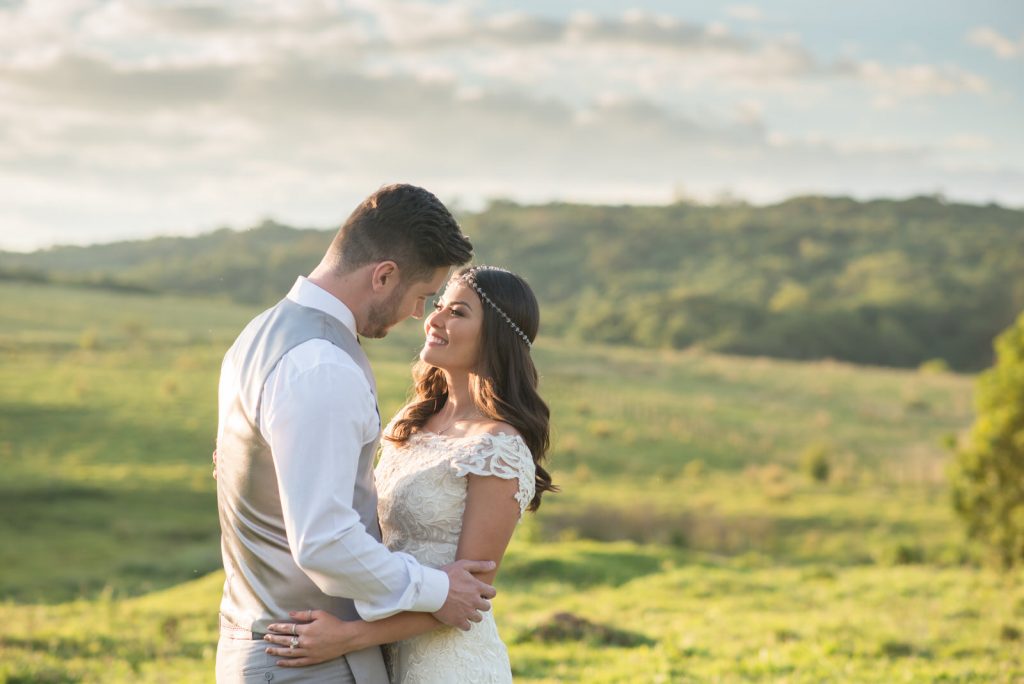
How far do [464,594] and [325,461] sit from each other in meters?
0.95

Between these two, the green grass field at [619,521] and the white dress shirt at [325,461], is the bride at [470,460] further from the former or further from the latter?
Result: the green grass field at [619,521]

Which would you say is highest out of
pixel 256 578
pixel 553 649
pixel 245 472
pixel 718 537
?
pixel 245 472

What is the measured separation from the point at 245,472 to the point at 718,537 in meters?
28.6

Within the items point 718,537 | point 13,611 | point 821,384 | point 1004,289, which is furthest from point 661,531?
point 1004,289

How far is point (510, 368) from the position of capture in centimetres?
476

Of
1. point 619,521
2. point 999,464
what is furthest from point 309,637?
point 619,521

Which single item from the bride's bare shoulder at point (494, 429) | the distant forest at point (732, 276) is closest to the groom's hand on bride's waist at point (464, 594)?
the bride's bare shoulder at point (494, 429)

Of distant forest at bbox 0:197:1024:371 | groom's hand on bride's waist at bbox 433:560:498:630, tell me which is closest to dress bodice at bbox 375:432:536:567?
groom's hand on bride's waist at bbox 433:560:498:630

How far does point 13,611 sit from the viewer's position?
1694 centimetres

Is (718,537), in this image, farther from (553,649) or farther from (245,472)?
(245,472)

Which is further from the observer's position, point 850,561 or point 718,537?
point 718,537

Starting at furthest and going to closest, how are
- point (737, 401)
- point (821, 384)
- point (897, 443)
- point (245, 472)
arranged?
point (821, 384), point (737, 401), point (897, 443), point (245, 472)

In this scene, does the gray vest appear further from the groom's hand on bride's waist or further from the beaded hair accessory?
the beaded hair accessory

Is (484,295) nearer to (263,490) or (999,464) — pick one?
(263,490)
